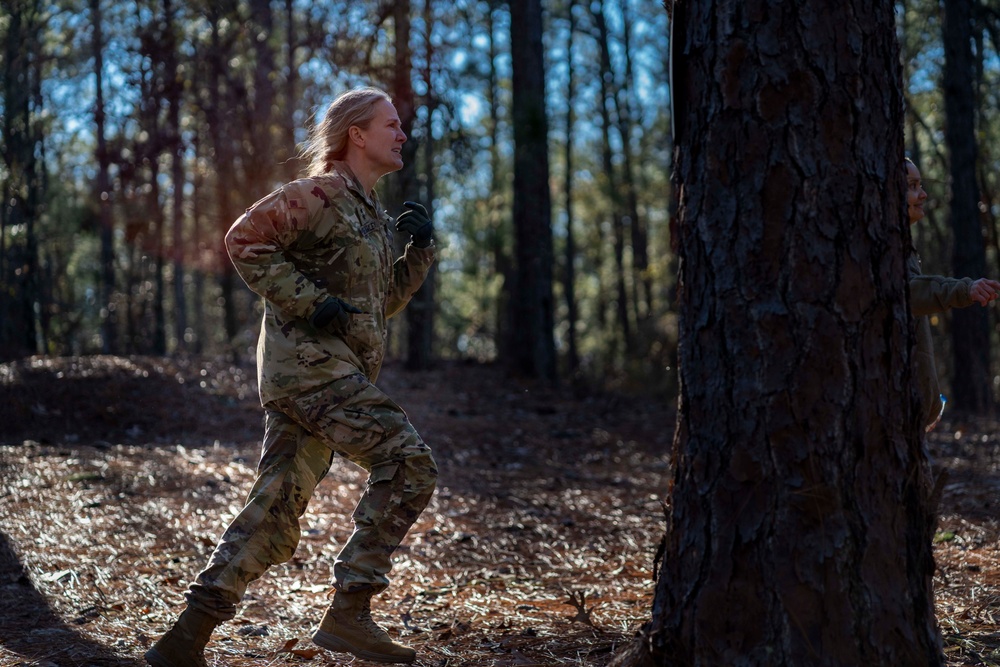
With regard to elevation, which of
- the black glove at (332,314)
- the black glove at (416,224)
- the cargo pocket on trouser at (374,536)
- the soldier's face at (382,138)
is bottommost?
the cargo pocket on trouser at (374,536)

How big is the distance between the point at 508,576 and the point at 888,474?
290 cm

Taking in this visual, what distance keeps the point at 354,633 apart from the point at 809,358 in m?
2.01

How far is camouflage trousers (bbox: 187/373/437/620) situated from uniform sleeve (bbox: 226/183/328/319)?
0.36 m

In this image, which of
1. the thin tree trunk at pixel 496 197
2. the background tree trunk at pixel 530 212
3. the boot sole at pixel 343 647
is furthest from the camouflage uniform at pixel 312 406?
the thin tree trunk at pixel 496 197

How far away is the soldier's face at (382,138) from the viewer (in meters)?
3.73

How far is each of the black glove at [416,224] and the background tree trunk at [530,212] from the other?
10142mm

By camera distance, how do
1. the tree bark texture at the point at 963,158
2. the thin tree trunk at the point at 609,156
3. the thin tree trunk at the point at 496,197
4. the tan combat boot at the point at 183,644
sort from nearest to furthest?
the tan combat boot at the point at 183,644 < the tree bark texture at the point at 963,158 < the thin tree trunk at the point at 496,197 < the thin tree trunk at the point at 609,156

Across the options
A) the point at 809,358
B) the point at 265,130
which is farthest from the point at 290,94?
the point at 809,358

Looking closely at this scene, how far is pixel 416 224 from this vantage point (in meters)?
3.82

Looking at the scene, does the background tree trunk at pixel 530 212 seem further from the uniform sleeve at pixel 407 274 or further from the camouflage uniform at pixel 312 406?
the camouflage uniform at pixel 312 406

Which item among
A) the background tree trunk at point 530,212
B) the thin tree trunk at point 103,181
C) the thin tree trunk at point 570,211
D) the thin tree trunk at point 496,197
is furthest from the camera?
the thin tree trunk at point 570,211

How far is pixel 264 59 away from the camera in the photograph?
1688 cm

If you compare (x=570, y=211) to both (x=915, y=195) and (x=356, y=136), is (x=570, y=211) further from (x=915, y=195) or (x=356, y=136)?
(x=356, y=136)

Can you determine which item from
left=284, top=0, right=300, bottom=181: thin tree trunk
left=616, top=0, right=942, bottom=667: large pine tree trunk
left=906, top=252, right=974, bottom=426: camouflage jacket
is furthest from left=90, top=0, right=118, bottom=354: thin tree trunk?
left=616, top=0, right=942, bottom=667: large pine tree trunk
